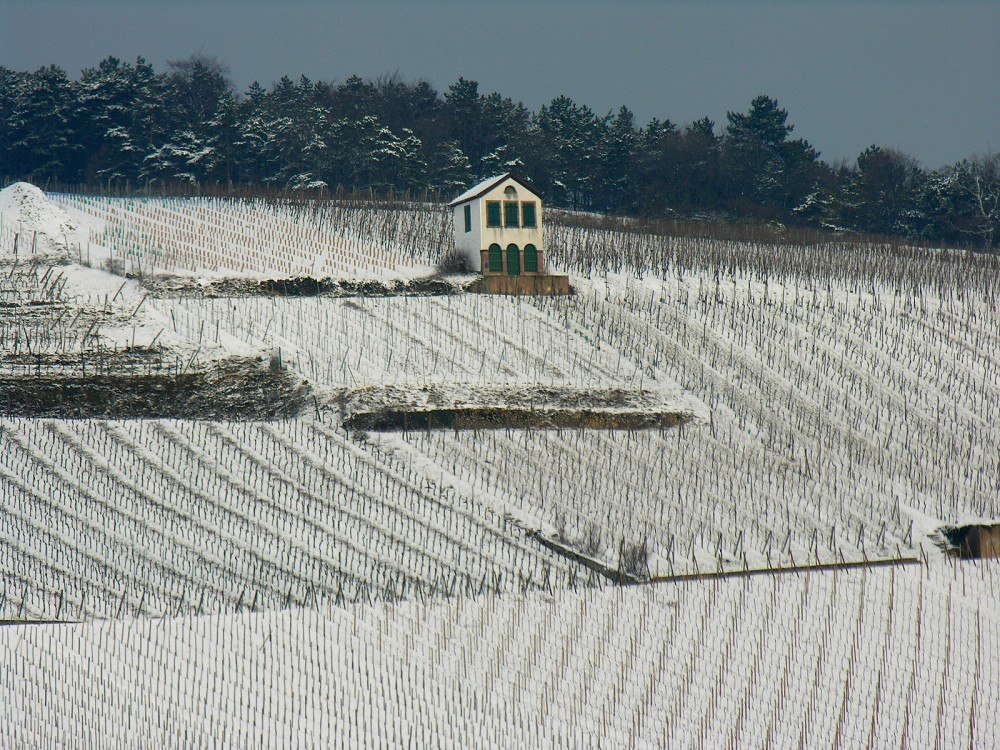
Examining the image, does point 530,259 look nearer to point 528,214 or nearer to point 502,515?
point 528,214

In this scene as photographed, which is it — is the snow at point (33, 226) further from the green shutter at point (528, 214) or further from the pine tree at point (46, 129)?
the pine tree at point (46, 129)

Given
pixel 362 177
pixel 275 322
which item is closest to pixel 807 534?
pixel 275 322

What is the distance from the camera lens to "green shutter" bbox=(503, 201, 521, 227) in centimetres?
3975

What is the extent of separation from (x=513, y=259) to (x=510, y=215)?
1517 millimetres

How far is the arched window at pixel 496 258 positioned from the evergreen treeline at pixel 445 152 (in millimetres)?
19983

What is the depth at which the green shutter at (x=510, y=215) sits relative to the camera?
39.8 m

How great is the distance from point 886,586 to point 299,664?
1054 cm

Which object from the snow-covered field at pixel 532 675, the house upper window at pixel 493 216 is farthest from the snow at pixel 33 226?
the snow-covered field at pixel 532 675

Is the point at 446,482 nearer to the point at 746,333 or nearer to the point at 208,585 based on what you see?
the point at 208,585

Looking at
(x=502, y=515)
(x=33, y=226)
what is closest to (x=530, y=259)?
(x=33, y=226)

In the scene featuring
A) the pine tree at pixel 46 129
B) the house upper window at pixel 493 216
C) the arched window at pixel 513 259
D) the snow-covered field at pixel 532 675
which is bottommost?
the snow-covered field at pixel 532 675

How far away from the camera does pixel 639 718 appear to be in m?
16.3

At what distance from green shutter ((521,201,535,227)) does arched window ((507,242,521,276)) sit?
895mm

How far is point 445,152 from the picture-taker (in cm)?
6394
